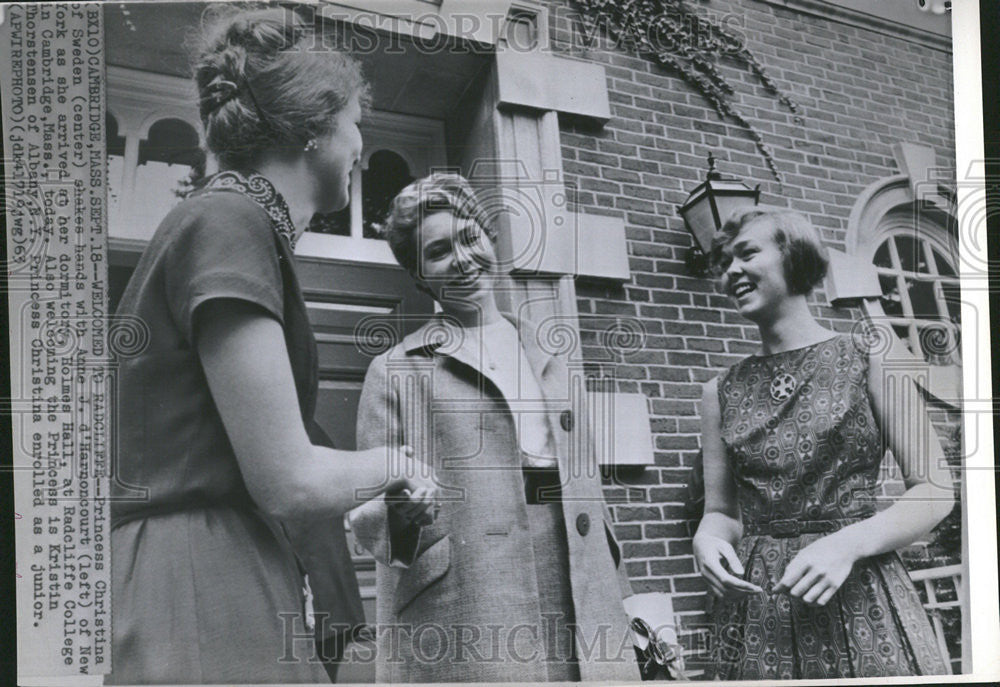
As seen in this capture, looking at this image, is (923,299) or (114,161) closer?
(114,161)

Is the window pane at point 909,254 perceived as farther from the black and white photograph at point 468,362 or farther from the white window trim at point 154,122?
the white window trim at point 154,122

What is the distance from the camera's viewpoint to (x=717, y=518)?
3412mm

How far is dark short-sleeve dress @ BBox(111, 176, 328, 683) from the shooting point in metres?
3.12

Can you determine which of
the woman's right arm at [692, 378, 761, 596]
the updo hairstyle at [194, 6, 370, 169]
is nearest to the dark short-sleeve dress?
the updo hairstyle at [194, 6, 370, 169]

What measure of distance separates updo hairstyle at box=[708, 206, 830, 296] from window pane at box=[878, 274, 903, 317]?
237 mm

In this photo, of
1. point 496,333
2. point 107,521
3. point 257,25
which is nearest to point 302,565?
point 107,521

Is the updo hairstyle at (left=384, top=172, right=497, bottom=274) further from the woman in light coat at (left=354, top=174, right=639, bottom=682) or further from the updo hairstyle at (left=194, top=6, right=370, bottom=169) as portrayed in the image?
the updo hairstyle at (left=194, top=6, right=370, bottom=169)

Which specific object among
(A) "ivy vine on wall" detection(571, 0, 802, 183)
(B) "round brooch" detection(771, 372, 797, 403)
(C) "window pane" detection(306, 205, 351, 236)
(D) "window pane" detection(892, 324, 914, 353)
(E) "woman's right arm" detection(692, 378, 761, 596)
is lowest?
(E) "woman's right arm" detection(692, 378, 761, 596)

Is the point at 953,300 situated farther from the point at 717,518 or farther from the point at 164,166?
the point at 164,166

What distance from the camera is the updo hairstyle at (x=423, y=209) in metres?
3.35

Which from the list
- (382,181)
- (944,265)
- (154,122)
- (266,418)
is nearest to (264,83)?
(154,122)

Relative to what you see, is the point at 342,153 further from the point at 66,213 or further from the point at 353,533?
the point at 353,533

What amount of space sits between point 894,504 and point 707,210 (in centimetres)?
116

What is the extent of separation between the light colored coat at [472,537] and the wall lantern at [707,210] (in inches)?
26.1
